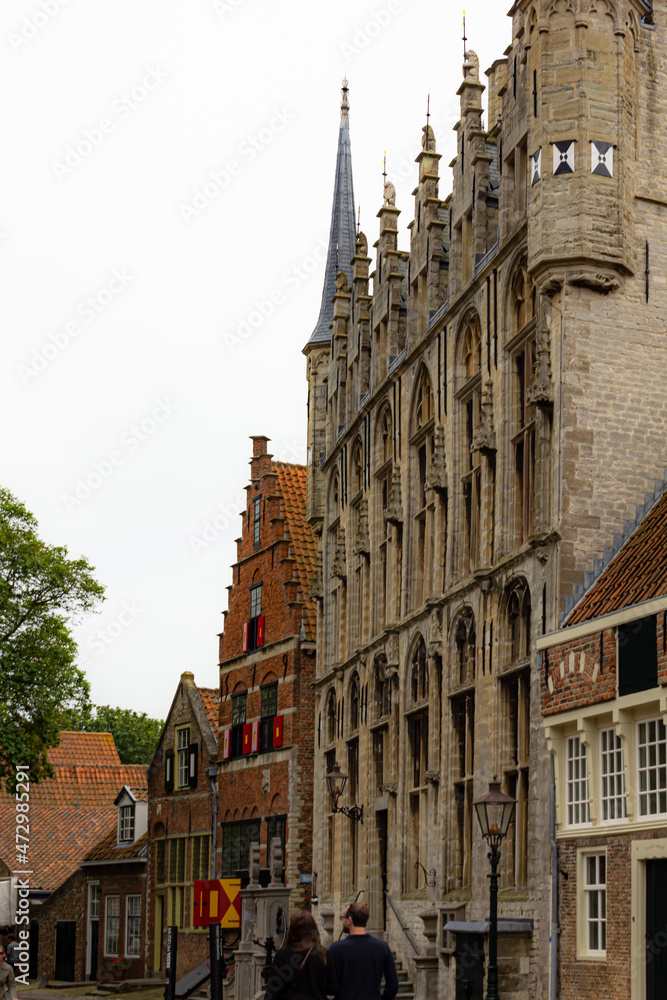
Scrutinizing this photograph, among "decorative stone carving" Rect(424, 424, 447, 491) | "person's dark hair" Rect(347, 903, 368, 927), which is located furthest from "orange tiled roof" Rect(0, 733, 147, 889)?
"person's dark hair" Rect(347, 903, 368, 927)

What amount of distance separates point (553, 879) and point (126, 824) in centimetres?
2859

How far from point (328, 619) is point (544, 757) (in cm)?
1420

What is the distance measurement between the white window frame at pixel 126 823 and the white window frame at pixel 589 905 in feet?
92.9

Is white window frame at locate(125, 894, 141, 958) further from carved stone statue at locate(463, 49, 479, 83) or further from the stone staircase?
carved stone statue at locate(463, 49, 479, 83)

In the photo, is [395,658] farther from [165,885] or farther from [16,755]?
[165,885]

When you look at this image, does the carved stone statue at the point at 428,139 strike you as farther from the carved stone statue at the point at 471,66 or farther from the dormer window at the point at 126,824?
the dormer window at the point at 126,824

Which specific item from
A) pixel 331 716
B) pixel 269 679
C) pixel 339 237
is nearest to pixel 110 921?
pixel 269 679

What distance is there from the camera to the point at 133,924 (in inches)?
1665

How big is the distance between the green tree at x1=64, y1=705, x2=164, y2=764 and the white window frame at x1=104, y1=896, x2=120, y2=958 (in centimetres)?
3364

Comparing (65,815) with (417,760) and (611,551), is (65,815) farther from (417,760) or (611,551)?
(611,551)

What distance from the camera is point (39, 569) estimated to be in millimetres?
34469

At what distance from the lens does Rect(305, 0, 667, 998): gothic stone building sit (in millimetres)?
19859

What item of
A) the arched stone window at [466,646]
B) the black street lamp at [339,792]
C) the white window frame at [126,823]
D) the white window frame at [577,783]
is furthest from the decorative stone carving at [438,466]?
the white window frame at [126,823]

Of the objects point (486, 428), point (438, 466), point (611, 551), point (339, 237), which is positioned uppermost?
point (339, 237)
